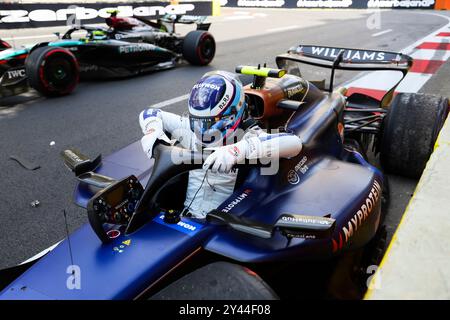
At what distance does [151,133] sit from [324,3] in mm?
25414

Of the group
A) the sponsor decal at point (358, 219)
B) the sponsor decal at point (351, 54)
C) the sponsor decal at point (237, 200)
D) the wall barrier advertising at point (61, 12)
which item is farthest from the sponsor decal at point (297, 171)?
the wall barrier advertising at point (61, 12)

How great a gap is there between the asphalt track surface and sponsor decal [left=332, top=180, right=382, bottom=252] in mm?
780

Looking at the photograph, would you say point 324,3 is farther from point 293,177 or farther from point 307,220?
point 307,220

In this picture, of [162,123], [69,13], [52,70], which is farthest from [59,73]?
[69,13]

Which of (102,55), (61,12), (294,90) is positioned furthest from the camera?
(61,12)

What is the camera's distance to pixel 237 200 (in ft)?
8.13

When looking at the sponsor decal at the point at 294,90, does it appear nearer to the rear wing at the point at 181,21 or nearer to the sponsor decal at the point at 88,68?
the sponsor decal at the point at 88,68

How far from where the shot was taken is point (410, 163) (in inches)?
151

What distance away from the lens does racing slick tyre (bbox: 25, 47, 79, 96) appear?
6.41m

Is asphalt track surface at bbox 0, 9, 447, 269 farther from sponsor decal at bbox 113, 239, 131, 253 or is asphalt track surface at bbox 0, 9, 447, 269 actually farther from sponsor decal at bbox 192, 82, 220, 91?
sponsor decal at bbox 192, 82, 220, 91

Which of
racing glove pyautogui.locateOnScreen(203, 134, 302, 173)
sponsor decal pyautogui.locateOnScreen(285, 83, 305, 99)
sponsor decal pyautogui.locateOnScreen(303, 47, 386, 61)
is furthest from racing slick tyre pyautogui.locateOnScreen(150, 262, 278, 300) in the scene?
sponsor decal pyautogui.locateOnScreen(303, 47, 386, 61)

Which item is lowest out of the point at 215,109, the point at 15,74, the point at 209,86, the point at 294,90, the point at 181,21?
the point at 15,74

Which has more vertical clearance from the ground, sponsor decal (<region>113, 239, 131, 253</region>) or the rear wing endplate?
the rear wing endplate
